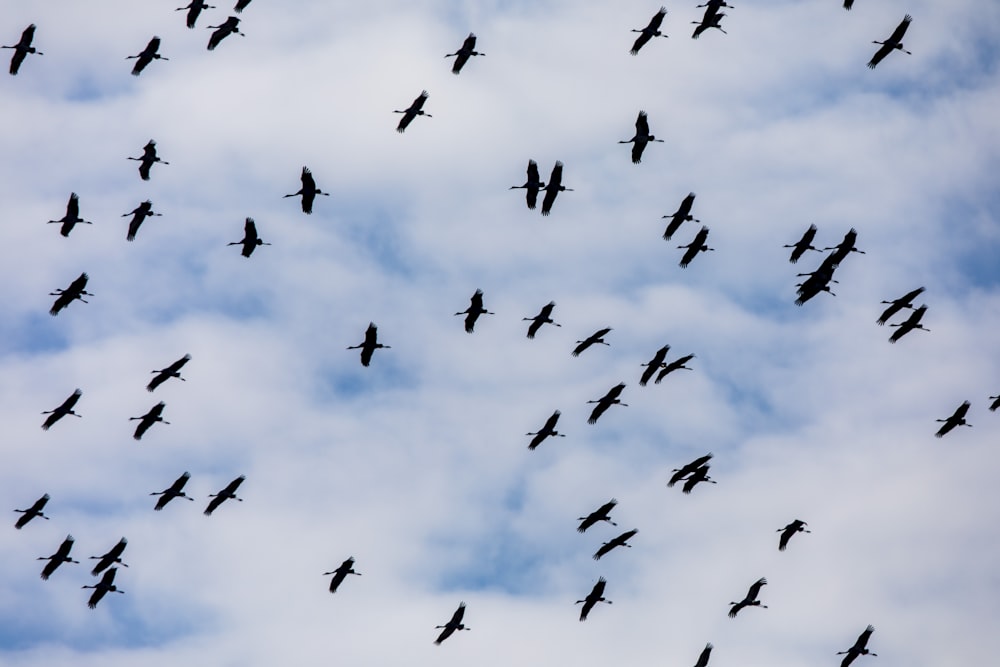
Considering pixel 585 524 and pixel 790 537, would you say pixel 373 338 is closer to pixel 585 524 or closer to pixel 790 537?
pixel 585 524

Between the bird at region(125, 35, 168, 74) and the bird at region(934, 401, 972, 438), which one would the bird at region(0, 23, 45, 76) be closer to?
the bird at region(125, 35, 168, 74)

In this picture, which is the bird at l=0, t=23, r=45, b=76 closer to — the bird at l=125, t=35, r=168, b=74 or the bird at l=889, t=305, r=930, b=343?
the bird at l=125, t=35, r=168, b=74

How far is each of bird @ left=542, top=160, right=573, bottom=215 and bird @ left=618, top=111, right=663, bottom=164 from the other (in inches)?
115

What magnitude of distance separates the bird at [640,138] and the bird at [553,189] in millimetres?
2909

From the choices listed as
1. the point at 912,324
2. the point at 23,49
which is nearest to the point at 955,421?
the point at 912,324

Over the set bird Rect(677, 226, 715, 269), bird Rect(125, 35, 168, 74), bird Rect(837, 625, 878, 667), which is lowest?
bird Rect(837, 625, 878, 667)

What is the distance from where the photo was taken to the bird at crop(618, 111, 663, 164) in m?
79.3

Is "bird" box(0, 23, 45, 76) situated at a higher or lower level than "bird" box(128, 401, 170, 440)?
higher

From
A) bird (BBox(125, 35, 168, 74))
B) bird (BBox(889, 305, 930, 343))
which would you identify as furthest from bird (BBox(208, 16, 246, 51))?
bird (BBox(889, 305, 930, 343))

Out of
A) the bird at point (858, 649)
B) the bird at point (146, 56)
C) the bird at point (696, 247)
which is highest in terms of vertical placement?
the bird at point (146, 56)

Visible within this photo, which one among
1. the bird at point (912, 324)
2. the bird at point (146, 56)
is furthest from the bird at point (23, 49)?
the bird at point (912, 324)

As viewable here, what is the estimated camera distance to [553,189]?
78.9 metres

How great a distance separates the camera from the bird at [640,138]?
7931 centimetres

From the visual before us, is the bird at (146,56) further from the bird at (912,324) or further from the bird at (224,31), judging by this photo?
the bird at (912,324)
